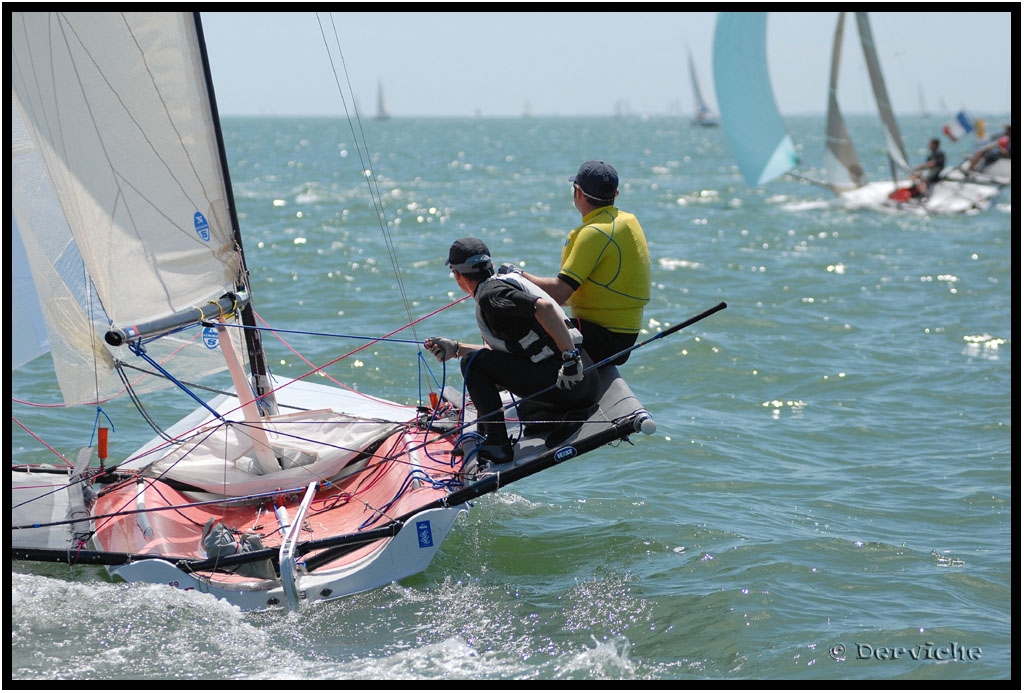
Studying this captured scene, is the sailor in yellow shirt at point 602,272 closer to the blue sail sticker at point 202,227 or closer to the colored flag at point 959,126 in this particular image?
the blue sail sticker at point 202,227

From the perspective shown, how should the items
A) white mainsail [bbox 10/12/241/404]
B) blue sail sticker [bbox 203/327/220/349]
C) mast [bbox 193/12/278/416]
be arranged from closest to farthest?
1. white mainsail [bbox 10/12/241/404]
2. mast [bbox 193/12/278/416]
3. blue sail sticker [bbox 203/327/220/349]

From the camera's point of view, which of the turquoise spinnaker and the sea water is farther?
the turquoise spinnaker

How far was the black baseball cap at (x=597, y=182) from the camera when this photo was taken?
5367 mm

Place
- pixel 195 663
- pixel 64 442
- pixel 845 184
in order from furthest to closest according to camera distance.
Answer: pixel 845 184, pixel 64 442, pixel 195 663

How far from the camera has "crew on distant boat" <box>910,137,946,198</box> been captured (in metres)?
23.9

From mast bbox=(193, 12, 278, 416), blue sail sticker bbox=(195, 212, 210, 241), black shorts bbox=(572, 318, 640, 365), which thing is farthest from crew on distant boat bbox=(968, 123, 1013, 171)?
blue sail sticker bbox=(195, 212, 210, 241)

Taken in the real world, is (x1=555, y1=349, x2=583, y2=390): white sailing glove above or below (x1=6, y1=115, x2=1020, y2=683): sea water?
above

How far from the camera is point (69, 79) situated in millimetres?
5398

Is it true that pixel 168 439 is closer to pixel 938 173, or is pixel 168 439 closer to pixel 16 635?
pixel 16 635

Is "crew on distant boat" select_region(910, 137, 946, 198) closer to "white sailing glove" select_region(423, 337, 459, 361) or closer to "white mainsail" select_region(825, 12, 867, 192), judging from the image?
"white mainsail" select_region(825, 12, 867, 192)

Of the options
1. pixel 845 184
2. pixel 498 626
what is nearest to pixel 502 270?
pixel 498 626

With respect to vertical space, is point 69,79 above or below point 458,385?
above

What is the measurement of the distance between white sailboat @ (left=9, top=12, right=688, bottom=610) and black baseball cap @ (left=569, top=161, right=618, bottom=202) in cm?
80

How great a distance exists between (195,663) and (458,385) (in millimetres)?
4448
